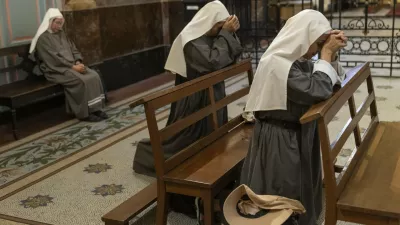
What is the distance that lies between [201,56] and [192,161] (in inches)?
35.8

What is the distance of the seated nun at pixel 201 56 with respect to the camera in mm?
3844

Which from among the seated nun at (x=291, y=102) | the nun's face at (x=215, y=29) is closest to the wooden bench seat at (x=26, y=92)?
the nun's face at (x=215, y=29)

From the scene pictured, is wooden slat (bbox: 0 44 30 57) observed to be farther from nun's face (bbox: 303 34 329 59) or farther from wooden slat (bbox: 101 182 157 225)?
nun's face (bbox: 303 34 329 59)

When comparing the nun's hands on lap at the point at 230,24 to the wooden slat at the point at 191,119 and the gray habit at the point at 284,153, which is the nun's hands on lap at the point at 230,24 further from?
the gray habit at the point at 284,153

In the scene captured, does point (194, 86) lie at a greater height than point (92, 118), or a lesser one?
greater

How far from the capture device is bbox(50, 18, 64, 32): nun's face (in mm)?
5984

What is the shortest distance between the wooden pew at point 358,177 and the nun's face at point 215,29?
1.19 meters

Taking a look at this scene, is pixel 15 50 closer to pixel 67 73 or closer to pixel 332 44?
pixel 67 73

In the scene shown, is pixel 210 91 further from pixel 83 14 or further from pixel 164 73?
pixel 164 73

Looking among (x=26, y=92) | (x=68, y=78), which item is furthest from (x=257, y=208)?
(x=68, y=78)

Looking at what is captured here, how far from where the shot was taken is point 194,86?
131 inches

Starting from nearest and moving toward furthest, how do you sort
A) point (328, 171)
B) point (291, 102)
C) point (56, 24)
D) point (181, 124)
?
point (328, 171)
point (291, 102)
point (181, 124)
point (56, 24)

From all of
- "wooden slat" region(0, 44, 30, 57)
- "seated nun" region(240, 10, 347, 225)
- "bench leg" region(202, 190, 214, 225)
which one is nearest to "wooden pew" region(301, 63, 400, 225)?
"seated nun" region(240, 10, 347, 225)

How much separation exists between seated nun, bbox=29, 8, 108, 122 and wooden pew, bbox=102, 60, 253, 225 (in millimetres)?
2568
